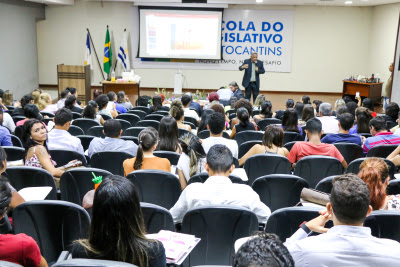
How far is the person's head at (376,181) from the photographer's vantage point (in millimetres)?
2711

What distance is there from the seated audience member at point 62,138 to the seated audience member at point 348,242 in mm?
3276

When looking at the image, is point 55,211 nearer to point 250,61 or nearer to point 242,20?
point 250,61

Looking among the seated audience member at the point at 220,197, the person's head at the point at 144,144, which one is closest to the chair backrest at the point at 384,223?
the seated audience member at the point at 220,197

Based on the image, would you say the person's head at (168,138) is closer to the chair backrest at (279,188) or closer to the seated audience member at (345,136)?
the chair backrest at (279,188)

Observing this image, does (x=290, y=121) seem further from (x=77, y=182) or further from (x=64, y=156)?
(x=77, y=182)

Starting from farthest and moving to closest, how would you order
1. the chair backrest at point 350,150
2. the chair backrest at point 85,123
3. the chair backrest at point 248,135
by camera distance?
the chair backrest at point 85,123
the chair backrest at point 248,135
the chair backrest at point 350,150

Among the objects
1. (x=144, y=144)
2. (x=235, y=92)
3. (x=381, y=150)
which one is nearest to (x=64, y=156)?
(x=144, y=144)

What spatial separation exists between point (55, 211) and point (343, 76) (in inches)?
548

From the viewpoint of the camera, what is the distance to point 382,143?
199 inches

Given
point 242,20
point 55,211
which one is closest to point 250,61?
point 242,20

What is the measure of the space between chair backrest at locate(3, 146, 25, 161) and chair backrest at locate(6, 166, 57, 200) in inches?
37.9

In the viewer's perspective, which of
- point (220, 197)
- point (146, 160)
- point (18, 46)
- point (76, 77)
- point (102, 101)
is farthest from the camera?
point (18, 46)

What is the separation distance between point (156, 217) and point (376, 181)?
1.41m

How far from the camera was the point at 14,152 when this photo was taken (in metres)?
→ 4.45
